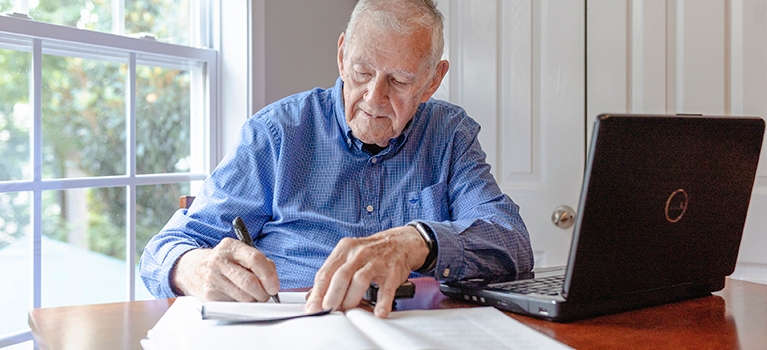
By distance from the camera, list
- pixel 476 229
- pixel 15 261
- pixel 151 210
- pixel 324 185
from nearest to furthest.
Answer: pixel 476 229 → pixel 324 185 → pixel 15 261 → pixel 151 210

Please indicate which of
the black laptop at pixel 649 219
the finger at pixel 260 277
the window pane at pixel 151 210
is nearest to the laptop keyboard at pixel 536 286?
the black laptop at pixel 649 219

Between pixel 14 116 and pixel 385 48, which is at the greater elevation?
pixel 385 48

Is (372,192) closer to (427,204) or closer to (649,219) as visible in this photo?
(427,204)

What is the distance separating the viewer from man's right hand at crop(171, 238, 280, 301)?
36.9 inches

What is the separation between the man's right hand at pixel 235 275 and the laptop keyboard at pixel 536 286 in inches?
13.5

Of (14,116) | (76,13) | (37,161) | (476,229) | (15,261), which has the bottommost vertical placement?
(15,261)

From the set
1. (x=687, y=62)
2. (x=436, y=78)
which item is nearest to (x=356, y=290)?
(x=436, y=78)

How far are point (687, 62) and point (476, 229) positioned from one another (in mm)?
1267

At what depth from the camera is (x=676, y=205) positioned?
0.90 metres

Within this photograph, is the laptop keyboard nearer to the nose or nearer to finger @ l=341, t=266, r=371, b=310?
finger @ l=341, t=266, r=371, b=310

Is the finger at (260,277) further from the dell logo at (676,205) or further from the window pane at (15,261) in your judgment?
the window pane at (15,261)

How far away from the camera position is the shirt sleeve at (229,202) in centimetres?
127

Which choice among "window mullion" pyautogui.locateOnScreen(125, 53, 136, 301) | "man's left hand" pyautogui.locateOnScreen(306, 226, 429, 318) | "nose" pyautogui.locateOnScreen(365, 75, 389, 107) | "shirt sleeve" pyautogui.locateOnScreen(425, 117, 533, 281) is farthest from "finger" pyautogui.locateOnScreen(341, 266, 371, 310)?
"window mullion" pyautogui.locateOnScreen(125, 53, 136, 301)

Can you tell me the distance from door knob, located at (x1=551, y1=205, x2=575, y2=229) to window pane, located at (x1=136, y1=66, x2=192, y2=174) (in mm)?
1212
